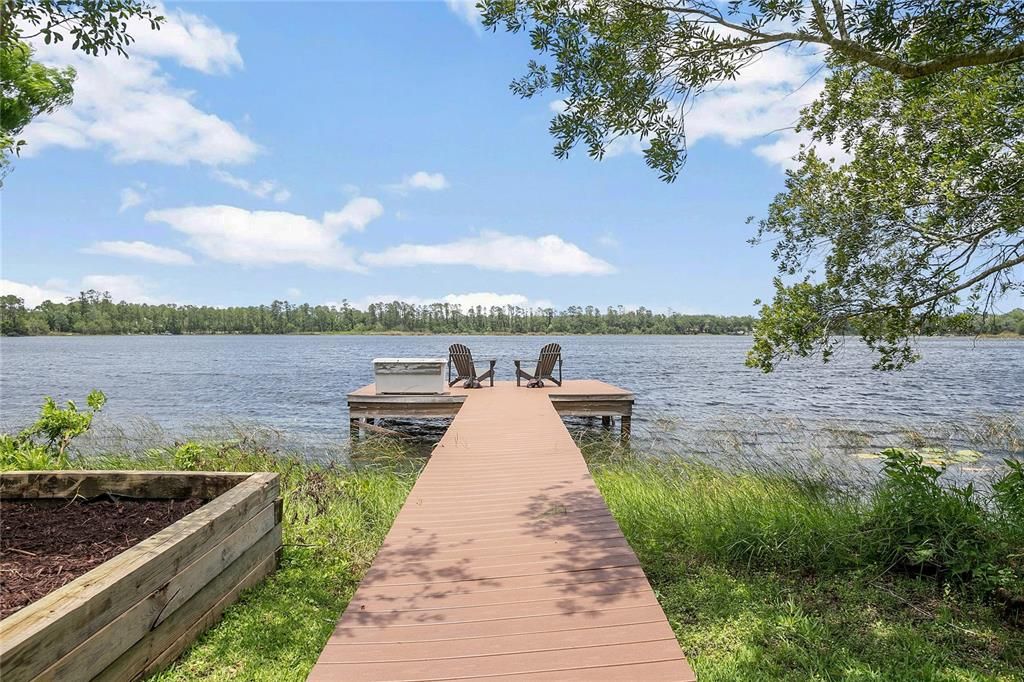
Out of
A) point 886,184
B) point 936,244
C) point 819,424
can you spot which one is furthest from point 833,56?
point 819,424

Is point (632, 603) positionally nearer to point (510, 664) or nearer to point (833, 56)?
point (510, 664)

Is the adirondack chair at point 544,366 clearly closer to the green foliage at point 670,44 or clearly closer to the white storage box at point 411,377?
the white storage box at point 411,377

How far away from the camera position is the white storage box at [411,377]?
11.3 metres

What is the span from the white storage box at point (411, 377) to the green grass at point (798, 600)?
255 inches

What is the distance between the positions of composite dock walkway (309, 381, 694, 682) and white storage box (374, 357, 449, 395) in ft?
19.8

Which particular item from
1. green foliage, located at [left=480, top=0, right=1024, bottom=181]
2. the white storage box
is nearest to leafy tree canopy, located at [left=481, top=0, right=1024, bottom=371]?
green foliage, located at [left=480, top=0, right=1024, bottom=181]

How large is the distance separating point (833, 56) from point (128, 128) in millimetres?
6879

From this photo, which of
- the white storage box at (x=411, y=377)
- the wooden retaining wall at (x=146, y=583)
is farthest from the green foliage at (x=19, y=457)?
the white storage box at (x=411, y=377)

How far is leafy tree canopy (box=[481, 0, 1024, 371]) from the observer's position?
3.40m

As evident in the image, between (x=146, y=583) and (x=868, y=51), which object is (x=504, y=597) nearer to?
(x=146, y=583)

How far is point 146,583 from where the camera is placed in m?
2.49

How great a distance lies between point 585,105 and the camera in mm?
4211

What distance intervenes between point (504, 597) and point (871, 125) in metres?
5.48

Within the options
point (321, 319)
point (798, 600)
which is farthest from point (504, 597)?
point (321, 319)
